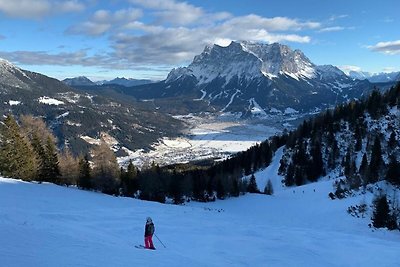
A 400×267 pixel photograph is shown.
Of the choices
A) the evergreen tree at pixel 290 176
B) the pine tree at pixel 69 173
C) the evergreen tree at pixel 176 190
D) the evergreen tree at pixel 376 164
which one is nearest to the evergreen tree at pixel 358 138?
the evergreen tree at pixel 376 164

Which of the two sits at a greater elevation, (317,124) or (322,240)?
(317,124)

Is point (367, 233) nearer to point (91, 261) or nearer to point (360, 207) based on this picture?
point (360, 207)

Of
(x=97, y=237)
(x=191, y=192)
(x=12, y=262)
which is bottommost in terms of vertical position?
(x=191, y=192)

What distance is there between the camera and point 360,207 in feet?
156

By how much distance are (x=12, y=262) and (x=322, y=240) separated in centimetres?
2244

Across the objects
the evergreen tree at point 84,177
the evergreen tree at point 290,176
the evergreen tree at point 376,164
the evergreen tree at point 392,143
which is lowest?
the evergreen tree at point 290,176

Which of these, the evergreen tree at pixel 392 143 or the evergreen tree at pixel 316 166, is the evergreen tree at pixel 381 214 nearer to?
the evergreen tree at pixel 392 143

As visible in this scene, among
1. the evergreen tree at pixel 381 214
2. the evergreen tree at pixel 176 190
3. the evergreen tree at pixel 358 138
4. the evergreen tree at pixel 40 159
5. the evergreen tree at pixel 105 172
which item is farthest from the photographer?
the evergreen tree at pixel 358 138

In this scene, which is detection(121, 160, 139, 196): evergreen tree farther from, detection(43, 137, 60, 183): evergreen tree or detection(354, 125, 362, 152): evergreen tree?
detection(354, 125, 362, 152): evergreen tree

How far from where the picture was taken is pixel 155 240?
83.6 ft

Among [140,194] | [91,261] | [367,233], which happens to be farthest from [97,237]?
[140,194]

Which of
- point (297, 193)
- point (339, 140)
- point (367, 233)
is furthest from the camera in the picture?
point (339, 140)

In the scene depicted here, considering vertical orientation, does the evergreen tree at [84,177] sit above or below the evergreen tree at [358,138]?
below

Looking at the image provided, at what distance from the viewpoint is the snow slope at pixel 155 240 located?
56.7 ft
